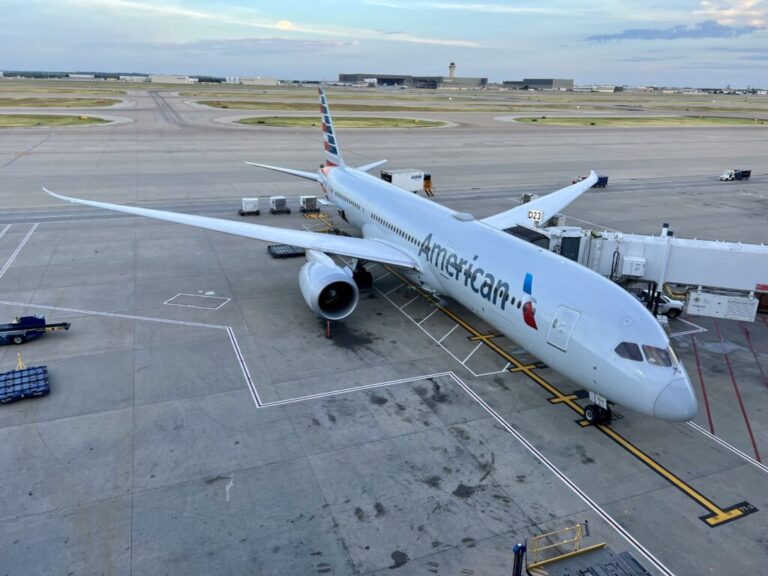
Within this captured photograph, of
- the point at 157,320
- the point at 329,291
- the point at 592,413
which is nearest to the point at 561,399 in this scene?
the point at 592,413

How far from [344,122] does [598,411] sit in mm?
101377

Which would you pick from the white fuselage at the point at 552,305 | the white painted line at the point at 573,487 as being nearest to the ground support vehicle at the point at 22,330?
the white fuselage at the point at 552,305

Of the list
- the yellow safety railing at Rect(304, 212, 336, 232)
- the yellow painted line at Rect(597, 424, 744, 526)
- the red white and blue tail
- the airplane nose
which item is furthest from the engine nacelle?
the red white and blue tail

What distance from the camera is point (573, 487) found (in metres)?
13.9

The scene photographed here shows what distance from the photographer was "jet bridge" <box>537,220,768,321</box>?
2212 cm

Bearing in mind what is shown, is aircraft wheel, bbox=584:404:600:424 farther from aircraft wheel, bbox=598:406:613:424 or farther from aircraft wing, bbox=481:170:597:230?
aircraft wing, bbox=481:170:597:230

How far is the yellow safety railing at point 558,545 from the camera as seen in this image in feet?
37.9

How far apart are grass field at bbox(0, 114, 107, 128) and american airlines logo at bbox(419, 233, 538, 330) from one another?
94907 mm

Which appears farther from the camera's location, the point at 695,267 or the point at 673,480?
the point at 695,267

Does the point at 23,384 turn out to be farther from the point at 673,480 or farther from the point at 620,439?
the point at 673,480

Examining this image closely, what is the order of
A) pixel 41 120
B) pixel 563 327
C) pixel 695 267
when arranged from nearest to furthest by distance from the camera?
pixel 563 327, pixel 695 267, pixel 41 120

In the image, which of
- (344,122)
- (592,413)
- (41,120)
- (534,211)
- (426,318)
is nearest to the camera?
(592,413)

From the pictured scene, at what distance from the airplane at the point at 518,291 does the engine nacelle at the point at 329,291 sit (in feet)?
0.14

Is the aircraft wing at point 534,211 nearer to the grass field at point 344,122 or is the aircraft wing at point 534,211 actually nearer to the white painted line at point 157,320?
the white painted line at point 157,320
